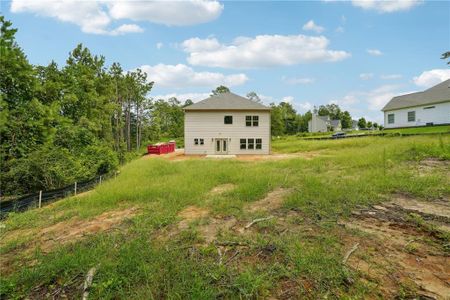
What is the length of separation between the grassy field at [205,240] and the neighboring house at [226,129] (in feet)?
46.3

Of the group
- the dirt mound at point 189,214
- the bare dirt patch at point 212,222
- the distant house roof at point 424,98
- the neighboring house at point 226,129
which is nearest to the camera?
the bare dirt patch at point 212,222

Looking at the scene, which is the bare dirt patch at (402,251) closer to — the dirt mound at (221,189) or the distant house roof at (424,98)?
the dirt mound at (221,189)

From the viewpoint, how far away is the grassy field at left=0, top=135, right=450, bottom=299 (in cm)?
299

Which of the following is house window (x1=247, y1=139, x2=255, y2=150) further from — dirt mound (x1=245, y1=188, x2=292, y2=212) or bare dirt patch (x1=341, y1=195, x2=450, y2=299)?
bare dirt patch (x1=341, y1=195, x2=450, y2=299)

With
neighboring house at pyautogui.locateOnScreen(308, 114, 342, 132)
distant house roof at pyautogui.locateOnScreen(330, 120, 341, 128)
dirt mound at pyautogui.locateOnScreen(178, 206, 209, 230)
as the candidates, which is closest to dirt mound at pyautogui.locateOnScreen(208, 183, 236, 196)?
dirt mound at pyautogui.locateOnScreen(178, 206, 209, 230)

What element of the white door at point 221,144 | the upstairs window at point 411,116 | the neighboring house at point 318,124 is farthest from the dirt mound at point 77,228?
the neighboring house at point 318,124

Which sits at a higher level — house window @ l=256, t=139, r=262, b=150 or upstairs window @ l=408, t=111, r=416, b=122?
upstairs window @ l=408, t=111, r=416, b=122

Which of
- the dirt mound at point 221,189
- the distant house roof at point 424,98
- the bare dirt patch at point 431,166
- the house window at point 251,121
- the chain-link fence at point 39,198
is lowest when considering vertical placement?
the chain-link fence at point 39,198

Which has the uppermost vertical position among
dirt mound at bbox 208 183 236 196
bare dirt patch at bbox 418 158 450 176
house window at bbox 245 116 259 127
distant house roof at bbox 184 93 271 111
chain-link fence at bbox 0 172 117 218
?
distant house roof at bbox 184 93 271 111

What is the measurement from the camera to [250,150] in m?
22.6

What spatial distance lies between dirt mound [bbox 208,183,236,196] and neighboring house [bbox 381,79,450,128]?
87.2ft

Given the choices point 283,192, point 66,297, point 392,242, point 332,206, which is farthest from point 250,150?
point 66,297

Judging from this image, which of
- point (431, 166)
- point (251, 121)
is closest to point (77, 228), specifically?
point (431, 166)

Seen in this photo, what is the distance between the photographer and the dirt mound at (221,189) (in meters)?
7.57
